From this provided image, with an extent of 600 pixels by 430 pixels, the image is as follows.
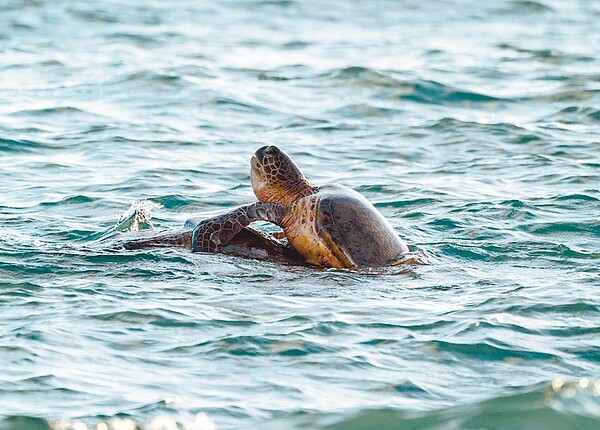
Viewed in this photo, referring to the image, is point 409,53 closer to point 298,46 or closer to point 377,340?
point 298,46

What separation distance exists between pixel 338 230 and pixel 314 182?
350 centimetres

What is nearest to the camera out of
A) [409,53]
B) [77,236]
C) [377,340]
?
[377,340]

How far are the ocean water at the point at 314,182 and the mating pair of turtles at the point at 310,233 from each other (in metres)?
0.21

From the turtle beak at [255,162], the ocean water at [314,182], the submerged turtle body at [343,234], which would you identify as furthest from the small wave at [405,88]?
the submerged turtle body at [343,234]

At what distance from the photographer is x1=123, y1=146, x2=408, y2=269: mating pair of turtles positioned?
25.7 ft

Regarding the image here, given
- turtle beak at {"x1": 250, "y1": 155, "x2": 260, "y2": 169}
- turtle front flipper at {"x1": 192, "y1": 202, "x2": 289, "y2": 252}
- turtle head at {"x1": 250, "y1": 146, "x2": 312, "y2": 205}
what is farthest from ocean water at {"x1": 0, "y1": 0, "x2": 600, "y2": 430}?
turtle beak at {"x1": 250, "y1": 155, "x2": 260, "y2": 169}

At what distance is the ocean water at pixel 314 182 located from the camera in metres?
5.54

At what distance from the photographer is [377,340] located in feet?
20.7

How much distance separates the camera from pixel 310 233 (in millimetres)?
7965

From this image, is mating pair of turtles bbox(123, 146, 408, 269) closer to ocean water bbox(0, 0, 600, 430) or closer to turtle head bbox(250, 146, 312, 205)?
turtle head bbox(250, 146, 312, 205)

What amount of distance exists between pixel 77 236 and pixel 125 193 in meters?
1.65

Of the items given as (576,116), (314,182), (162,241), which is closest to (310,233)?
(162,241)

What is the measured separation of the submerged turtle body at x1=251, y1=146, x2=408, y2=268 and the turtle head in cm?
6

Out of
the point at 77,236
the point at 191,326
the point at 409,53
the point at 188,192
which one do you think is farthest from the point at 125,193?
the point at 409,53
